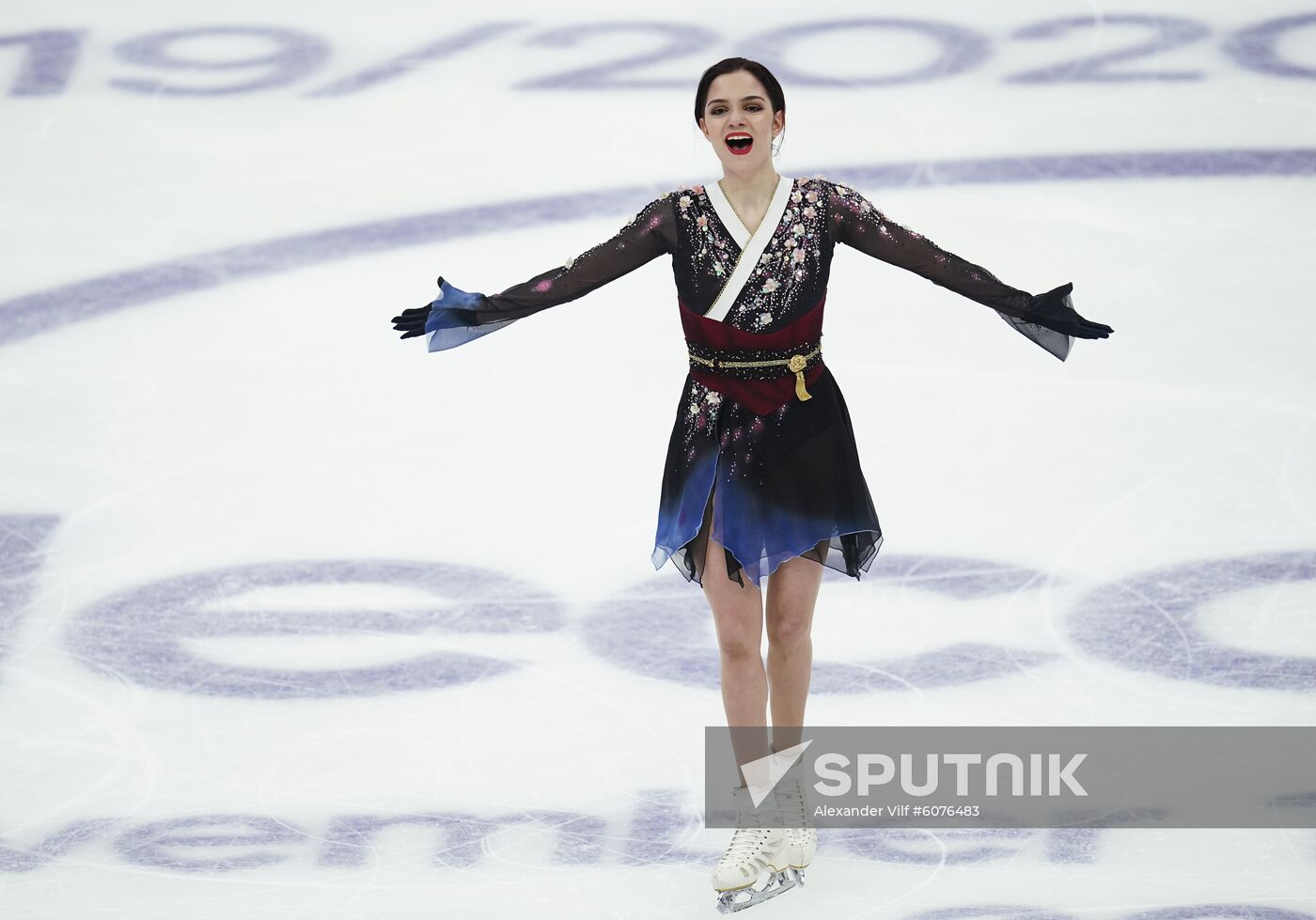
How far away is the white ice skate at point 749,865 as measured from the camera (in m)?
3.13

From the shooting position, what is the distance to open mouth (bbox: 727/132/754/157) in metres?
3.08

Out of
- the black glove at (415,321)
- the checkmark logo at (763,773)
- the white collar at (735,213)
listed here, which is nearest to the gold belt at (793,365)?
the white collar at (735,213)

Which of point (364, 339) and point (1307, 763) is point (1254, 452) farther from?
point (364, 339)

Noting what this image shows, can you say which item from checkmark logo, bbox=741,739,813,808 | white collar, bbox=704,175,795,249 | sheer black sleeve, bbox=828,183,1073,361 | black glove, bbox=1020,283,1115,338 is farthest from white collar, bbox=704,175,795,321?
checkmark logo, bbox=741,739,813,808

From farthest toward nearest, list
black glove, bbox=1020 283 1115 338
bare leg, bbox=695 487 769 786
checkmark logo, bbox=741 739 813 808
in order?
1. checkmark logo, bbox=741 739 813 808
2. bare leg, bbox=695 487 769 786
3. black glove, bbox=1020 283 1115 338

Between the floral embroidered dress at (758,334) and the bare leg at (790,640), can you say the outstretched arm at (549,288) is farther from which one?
the bare leg at (790,640)

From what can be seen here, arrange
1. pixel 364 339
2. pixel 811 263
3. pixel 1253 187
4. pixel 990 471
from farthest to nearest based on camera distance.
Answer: pixel 1253 187 → pixel 364 339 → pixel 990 471 → pixel 811 263

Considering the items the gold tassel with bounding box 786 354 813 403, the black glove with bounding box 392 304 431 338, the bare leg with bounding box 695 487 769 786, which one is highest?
the black glove with bounding box 392 304 431 338

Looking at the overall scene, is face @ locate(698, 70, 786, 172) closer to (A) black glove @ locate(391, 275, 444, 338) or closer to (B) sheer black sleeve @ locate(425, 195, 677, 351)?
(B) sheer black sleeve @ locate(425, 195, 677, 351)

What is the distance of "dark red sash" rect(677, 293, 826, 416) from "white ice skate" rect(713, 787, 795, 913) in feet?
2.50

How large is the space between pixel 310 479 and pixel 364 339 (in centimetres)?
81

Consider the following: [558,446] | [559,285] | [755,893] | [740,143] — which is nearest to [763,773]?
[755,893]

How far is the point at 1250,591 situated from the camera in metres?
4.30

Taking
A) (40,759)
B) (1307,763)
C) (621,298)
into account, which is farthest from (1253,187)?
(40,759)
